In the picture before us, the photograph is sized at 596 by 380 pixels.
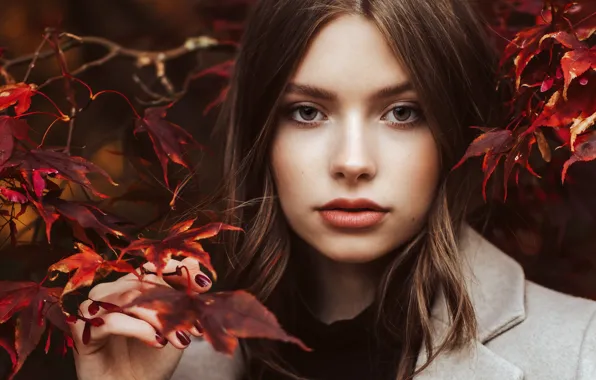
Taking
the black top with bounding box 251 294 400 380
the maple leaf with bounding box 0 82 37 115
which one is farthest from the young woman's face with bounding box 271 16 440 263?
the maple leaf with bounding box 0 82 37 115

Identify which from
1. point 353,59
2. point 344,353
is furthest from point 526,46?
point 344,353

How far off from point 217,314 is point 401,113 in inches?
29.2

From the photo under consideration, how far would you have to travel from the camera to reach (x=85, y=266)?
1312mm

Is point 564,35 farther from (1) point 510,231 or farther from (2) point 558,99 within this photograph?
(1) point 510,231

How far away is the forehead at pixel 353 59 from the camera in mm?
1573

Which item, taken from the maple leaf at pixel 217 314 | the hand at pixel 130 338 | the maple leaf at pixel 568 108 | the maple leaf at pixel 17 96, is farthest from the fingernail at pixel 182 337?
the maple leaf at pixel 568 108

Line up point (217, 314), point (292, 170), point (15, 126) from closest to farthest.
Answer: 1. point (217, 314)
2. point (15, 126)
3. point (292, 170)

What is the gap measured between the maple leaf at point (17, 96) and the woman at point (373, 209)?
39 centimetres

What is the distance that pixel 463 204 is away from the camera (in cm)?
179

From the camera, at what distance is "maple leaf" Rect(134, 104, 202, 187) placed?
1.65 meters

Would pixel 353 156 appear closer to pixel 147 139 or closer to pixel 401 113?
pixel 401 113

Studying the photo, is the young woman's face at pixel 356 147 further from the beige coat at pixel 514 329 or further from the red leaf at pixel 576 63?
the red leaf at pixel 576 63

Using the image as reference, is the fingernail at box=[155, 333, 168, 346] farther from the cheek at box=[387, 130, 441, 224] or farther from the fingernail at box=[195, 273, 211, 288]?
the cheek at box=[387, 130, 441, 224]

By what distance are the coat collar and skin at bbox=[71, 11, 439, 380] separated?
0.18 metres
